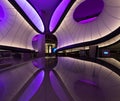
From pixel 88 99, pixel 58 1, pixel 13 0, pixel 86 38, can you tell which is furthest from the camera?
pixel 86 38

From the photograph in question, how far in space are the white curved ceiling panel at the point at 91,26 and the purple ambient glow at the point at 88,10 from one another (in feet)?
5.08

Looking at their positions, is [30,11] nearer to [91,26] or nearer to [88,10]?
[91,26]

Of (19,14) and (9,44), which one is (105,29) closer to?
(19,14)

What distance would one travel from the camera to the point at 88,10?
2467 centimetres

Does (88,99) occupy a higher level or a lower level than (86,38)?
lower

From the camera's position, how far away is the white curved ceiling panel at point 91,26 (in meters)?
15.8

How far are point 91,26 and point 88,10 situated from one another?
14.2 ft

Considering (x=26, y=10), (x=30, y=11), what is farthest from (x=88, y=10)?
(x=26, y=10)

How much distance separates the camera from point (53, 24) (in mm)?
24453

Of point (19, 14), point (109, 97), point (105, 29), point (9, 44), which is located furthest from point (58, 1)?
point (109, 97)

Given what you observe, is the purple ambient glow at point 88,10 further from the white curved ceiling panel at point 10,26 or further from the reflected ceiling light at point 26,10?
the white curved ceiling panel at point 10,26

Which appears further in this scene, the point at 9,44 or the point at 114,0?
the point at 9,44

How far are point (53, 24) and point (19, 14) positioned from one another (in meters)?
7.77

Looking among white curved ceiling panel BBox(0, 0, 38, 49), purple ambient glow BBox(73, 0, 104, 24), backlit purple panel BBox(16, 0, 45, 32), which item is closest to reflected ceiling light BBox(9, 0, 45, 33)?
backlit purple panel BBox(16, 0, 45, 32)
